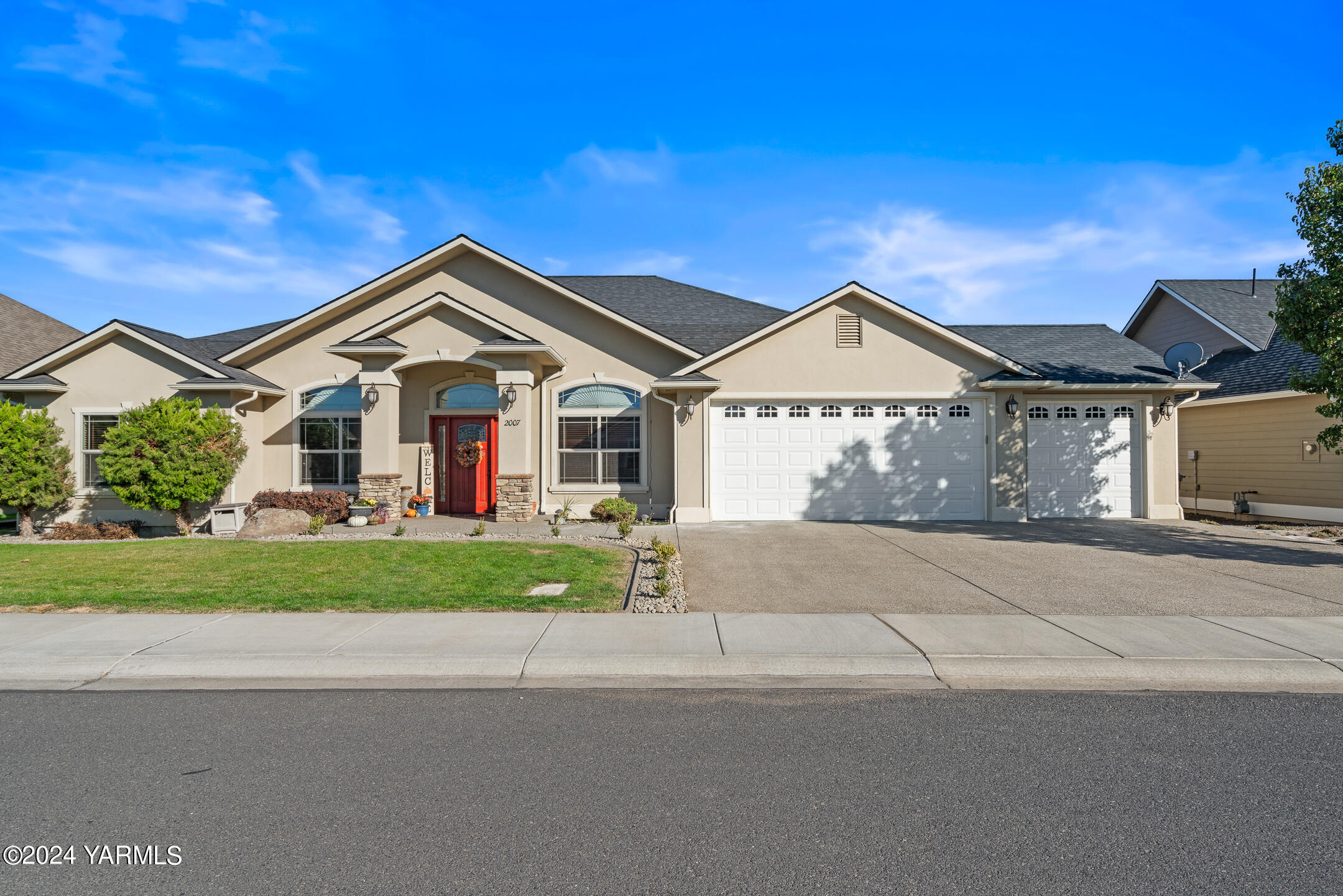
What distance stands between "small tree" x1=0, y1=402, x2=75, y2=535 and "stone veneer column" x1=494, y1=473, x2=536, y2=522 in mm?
9327

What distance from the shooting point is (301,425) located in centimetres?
1645

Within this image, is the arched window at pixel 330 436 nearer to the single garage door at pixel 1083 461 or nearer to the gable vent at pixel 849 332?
the gable vent at pixel 849 332

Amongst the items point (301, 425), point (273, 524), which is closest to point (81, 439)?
point (301, 425)

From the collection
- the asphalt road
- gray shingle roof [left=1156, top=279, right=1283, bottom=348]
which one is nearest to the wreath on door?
the asphalt road

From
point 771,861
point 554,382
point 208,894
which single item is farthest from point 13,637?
point 554,382

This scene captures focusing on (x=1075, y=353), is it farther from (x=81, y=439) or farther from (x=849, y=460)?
(x=81, y=439)

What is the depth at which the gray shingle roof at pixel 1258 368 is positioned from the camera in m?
16.5

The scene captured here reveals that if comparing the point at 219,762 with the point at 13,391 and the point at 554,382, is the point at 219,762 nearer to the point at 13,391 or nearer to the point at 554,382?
the point at 554,382

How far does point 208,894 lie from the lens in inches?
117

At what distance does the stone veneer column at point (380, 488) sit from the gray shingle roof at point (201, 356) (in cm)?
328

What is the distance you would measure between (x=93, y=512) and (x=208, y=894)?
54.4ft

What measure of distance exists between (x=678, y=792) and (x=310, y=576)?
7.22 metres

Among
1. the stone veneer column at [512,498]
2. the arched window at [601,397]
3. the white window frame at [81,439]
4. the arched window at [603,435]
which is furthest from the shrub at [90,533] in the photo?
the arched window at [601,397]

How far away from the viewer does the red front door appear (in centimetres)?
1642
